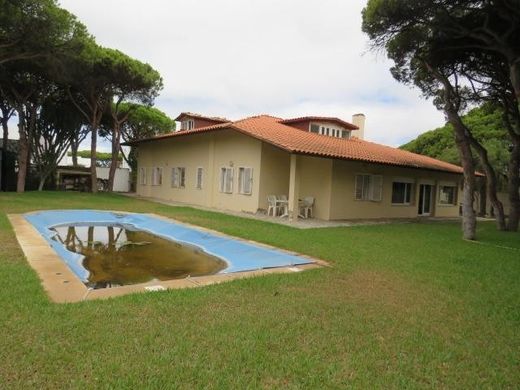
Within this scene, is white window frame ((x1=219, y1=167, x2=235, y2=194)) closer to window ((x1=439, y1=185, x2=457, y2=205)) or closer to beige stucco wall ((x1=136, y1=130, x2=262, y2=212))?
beige stucco wall ((x1=136, y1=130, x2=262, y2=212))

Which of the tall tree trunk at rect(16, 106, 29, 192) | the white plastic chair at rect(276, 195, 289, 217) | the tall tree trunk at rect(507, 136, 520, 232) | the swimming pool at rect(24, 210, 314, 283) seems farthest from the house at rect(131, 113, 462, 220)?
the tall tree trunk at rect(16, 106, 29, 192)

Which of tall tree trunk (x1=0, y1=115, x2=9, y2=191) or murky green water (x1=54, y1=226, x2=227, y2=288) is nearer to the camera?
murky green water (x1=54, y1=226, x2=227, y2=288)

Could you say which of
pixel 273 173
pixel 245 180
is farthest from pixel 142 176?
pixel 273 173

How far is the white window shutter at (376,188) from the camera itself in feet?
63.1

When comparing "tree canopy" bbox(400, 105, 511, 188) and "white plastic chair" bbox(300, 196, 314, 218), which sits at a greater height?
"tree canopy" bbox(400, 105, 511, 188)

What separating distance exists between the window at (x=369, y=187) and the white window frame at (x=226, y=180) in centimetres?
577

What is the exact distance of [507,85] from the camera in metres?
15.6

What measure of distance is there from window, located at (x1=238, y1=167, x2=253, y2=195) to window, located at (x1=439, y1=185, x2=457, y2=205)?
38.5 feet

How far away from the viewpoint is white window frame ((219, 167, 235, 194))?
1980 cm

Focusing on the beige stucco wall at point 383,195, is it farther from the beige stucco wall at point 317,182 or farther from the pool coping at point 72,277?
the pool coping at point 72,277

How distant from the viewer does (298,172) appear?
16.2 metres

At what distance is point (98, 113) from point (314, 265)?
22.2 m

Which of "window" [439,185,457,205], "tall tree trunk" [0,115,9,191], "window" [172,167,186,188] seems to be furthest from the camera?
"tall tree trunk" [0,115,9,191]

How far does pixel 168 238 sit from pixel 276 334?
8.27m
